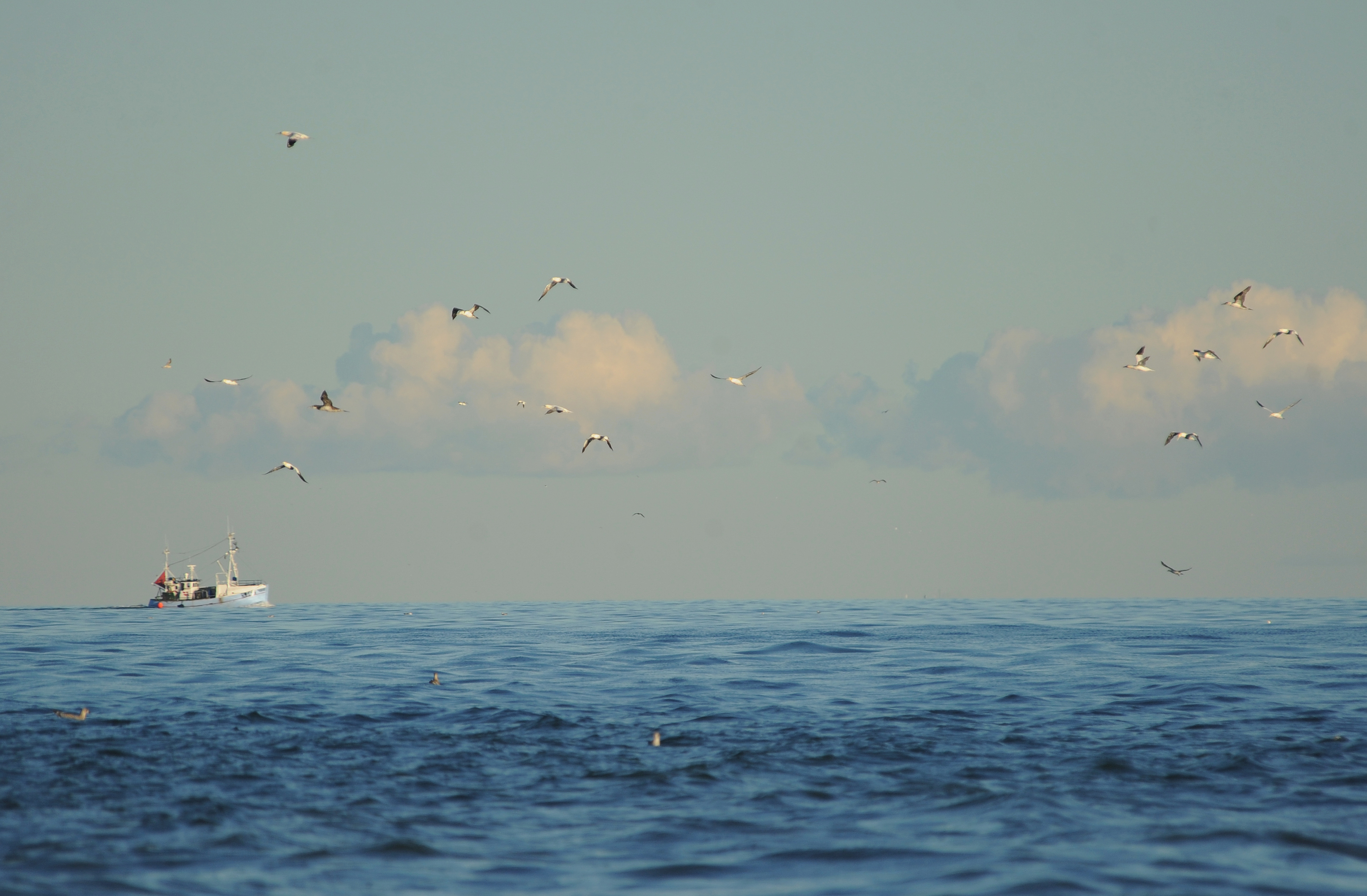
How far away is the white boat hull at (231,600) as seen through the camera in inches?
5123

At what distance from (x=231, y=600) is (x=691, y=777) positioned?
129295 millimetres

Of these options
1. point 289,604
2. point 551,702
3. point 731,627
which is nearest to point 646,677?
point 551,702

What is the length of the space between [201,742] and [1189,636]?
50.4 m

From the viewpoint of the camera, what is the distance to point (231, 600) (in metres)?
137

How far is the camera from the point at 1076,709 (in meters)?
30.3

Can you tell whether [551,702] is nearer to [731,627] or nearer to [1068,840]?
[1068,840]

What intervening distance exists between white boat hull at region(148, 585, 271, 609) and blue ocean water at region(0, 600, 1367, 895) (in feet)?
304

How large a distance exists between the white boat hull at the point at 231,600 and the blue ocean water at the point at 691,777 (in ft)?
304

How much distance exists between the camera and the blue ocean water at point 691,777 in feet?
52.1

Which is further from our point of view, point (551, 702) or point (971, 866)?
point (551, 702)

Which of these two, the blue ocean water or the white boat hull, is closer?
the blue ocean water

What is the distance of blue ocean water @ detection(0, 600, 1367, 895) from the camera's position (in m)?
15.9

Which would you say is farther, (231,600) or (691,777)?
(231,600)

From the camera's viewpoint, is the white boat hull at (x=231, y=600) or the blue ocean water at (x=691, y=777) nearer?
the blue ocean water at (x=691, y=777)
